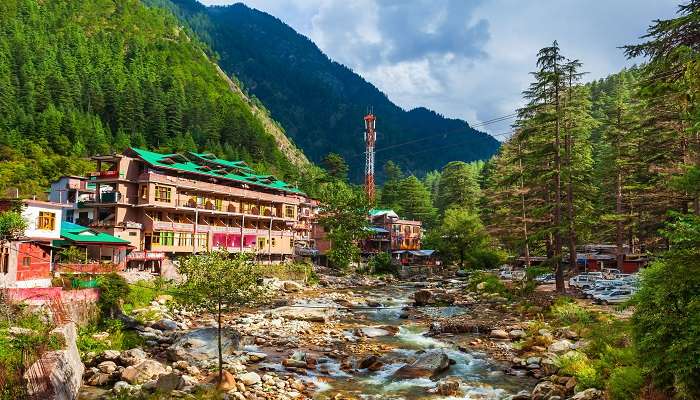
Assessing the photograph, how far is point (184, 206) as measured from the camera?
192 feet

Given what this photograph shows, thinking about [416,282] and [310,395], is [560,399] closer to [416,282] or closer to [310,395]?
[310,395]

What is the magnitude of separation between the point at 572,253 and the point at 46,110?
4065 inches

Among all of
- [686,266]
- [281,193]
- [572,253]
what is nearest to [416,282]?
[281,193]

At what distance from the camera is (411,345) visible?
94.4ft

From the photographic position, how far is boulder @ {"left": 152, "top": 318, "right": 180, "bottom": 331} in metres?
29.7

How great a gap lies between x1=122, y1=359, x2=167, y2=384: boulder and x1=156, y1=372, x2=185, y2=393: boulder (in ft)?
4.66

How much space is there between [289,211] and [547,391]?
202ft

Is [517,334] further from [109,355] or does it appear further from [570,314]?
[109,355]

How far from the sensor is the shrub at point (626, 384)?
1405 centimetres

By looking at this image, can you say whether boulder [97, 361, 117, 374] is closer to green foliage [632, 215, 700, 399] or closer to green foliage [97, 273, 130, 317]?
green foliage [97, 273, 130, 317]

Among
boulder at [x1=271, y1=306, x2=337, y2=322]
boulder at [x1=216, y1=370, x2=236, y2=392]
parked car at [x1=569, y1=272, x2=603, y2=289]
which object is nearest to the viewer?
boulder at [x1=216, y1=370, x2=236, y2=392]

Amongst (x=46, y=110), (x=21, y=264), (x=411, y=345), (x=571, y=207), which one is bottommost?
(x=411, y=345)

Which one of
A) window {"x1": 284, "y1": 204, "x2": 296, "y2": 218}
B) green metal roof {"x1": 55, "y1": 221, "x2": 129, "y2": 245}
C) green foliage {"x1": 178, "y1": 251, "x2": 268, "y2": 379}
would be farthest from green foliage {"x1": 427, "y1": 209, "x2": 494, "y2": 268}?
green foliage {"x1": 178, "y1": 251, "x2": 268, "y2": 379}

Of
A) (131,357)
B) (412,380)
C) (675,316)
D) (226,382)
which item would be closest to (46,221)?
(131,357)
